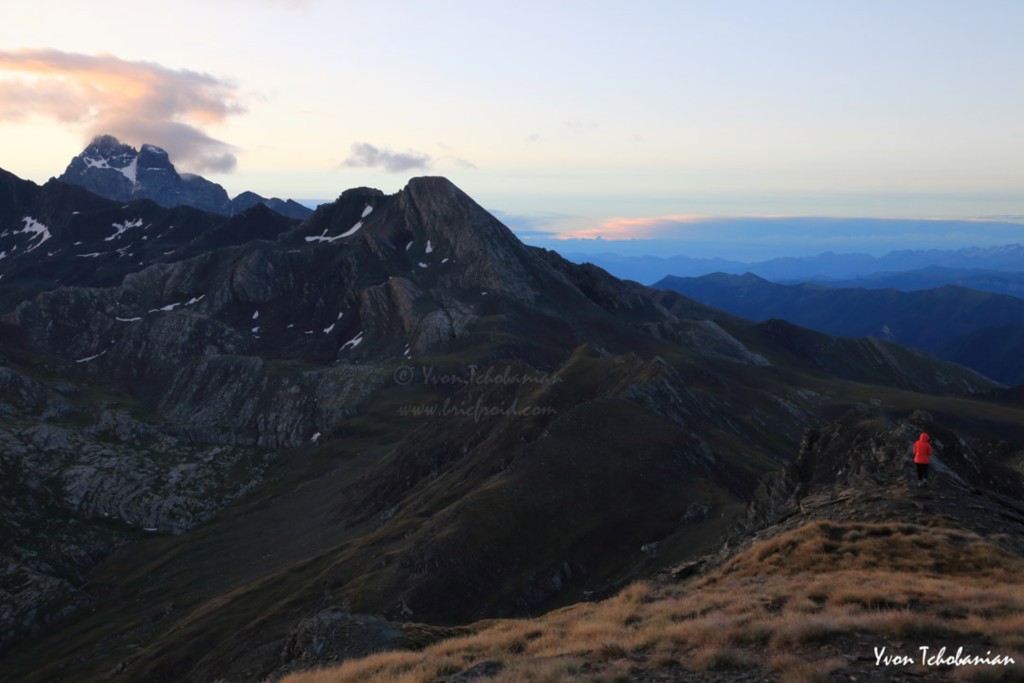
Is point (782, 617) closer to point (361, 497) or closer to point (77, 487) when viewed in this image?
point (361, 497)

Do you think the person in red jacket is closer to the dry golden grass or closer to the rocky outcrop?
the dry golden grass

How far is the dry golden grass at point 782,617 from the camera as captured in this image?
18.9 m

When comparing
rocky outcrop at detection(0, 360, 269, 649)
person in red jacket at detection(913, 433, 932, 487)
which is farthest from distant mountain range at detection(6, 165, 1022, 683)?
person in red jacket at detection(913, 433, 932, 487)

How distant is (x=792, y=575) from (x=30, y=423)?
7395 inches

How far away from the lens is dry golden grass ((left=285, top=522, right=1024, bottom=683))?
18875mm

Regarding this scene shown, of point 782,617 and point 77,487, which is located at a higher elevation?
point 782,617

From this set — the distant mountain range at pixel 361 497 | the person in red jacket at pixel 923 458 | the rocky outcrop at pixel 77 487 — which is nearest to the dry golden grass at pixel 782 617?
the distant mountain range at pixel 361 497

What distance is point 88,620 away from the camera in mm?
109625

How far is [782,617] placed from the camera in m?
21.5

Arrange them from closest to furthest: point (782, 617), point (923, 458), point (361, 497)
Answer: point (782, 617), point (923, 458), point (361, 497)

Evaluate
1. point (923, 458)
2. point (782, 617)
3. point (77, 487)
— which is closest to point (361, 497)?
point (77, 487)

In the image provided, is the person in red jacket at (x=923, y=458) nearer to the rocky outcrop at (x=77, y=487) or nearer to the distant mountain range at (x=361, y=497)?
the distant mountain range at (x=361, y=497)

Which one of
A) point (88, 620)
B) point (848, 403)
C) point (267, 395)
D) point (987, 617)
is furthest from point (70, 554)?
point (848, 403)

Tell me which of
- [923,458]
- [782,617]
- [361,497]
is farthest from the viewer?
[361,497]
